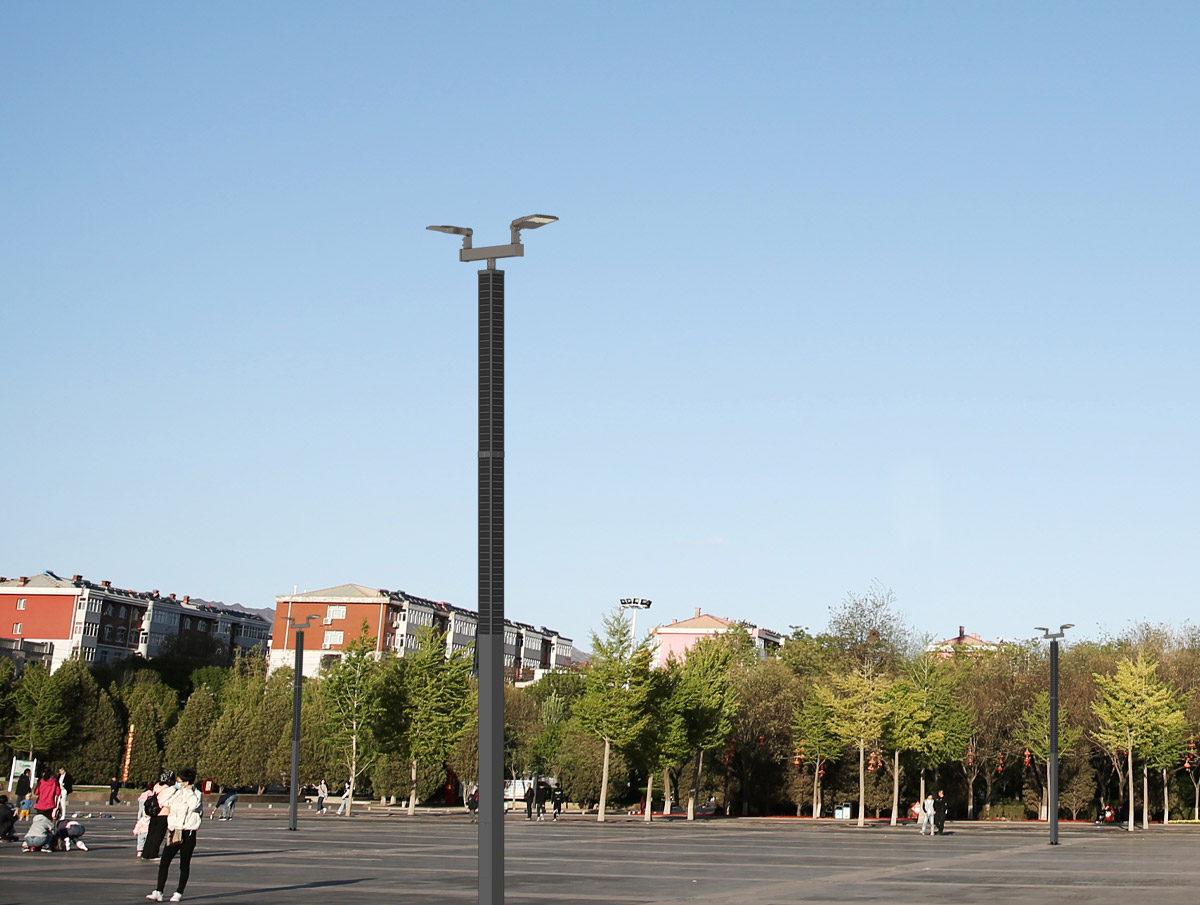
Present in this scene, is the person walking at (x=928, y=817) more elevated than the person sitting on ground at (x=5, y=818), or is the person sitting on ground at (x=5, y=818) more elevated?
the person sitting on ground at (x=5, y=818)

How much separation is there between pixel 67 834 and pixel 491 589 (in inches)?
771

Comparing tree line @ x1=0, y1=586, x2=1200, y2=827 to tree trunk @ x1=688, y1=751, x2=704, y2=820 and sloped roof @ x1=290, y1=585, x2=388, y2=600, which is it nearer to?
tree trunk @ x1=688, y1=751, x2=704, y2=820

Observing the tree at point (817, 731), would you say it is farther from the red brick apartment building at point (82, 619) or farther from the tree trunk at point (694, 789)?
the red brick apartment building at point (82, 619)

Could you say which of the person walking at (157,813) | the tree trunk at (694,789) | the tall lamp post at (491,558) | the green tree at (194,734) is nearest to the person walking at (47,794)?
the person walking at (157,813)

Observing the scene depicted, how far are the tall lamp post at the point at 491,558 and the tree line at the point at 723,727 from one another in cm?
4157

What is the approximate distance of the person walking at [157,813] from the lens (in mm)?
21953

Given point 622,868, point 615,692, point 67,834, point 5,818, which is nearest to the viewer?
point 622,868

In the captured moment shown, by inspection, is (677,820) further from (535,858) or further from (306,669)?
(306,669)

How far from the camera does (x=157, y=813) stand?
23281mm

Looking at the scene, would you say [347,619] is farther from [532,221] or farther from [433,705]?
[532,221]

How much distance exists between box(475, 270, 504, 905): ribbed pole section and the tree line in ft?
136

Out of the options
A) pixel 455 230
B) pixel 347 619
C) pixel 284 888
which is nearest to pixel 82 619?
pixel 347 619

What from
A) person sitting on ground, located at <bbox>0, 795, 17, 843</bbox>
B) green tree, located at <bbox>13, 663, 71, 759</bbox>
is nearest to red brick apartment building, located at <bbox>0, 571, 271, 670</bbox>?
green tree, located at <bbox>13, 663, 71, 759</bbox>

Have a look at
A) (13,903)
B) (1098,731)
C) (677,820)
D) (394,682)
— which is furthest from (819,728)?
(13,903)
